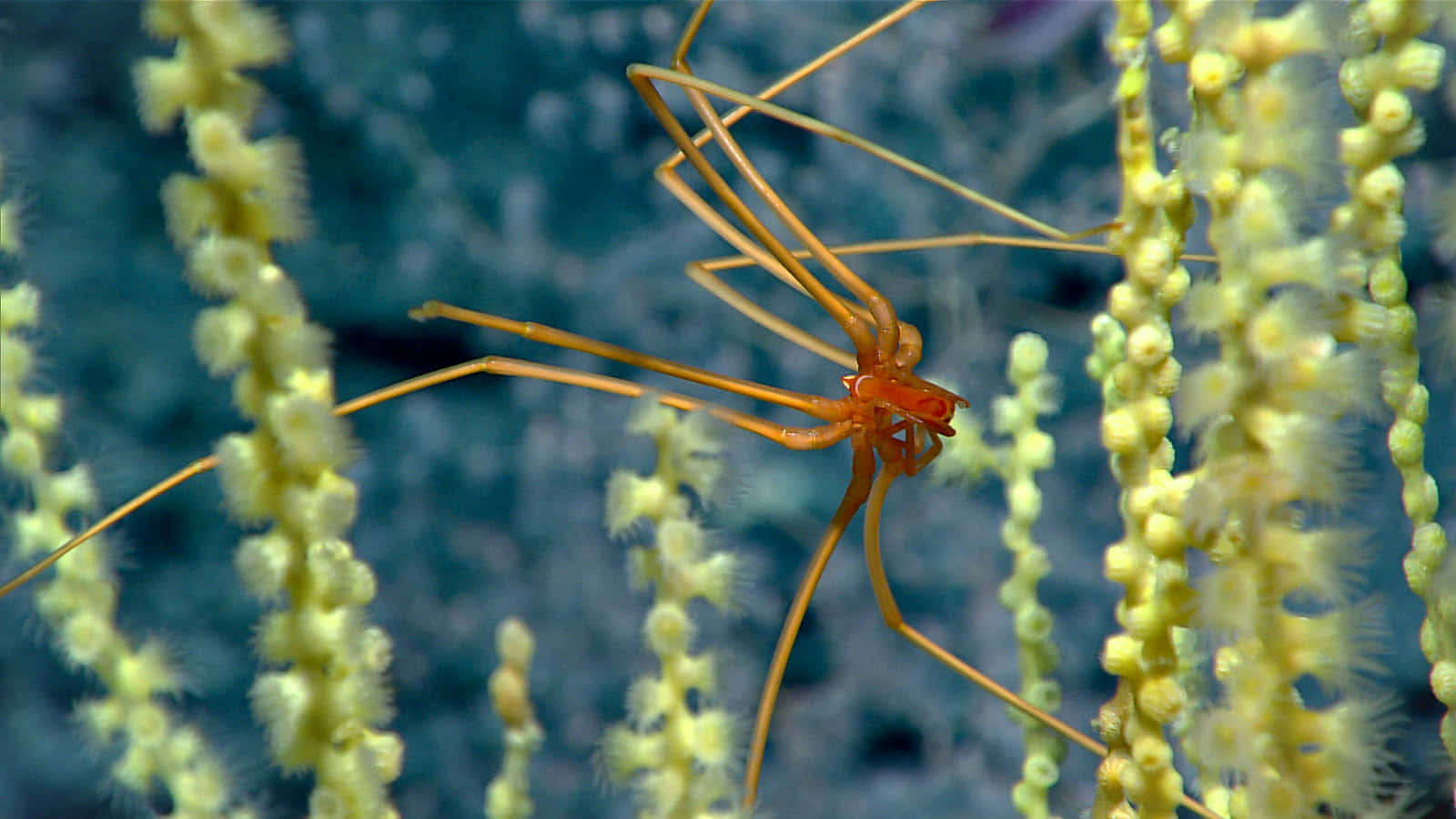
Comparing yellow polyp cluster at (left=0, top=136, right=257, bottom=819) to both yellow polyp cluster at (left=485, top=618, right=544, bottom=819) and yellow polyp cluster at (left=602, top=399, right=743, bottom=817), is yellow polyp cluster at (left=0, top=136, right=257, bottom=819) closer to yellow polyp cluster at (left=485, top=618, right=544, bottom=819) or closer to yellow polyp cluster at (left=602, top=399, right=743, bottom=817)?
yellow polyp cluster at (left=485, top=618, right=544, bottom=819)

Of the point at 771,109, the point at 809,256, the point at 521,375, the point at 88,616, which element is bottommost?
the point at 88,616

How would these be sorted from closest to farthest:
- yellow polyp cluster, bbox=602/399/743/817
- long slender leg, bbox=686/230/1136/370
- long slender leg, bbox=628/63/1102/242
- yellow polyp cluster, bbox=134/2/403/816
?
yellow polyp cluster, bbox=134/2/403/816 → yellow polyp cluster, bbox=602/399/743/817 → long slender leg, bbox=628/63/1102/242 → long slender leg, bbox=686/230/1136/370

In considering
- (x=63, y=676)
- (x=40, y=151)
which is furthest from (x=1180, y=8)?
(x=63, y=676)

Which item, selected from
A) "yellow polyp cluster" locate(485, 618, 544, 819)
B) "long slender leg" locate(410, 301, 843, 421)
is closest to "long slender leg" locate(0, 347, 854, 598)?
"long slender leg" locate(410, 301, 843, 421)

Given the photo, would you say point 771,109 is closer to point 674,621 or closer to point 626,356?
point 626,356

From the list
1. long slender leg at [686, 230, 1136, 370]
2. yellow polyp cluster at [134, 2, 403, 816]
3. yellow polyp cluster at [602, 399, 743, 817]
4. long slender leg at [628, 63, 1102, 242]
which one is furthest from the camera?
long slender leg at [686, 230, 1136, 370]

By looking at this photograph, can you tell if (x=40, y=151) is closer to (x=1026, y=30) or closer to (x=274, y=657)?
(x=274, y=657)

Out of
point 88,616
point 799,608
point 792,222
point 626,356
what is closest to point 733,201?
point 792,222

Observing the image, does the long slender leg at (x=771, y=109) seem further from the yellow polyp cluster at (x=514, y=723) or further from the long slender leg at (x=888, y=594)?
the yellow polyp cluster at (x=514, y=723)
